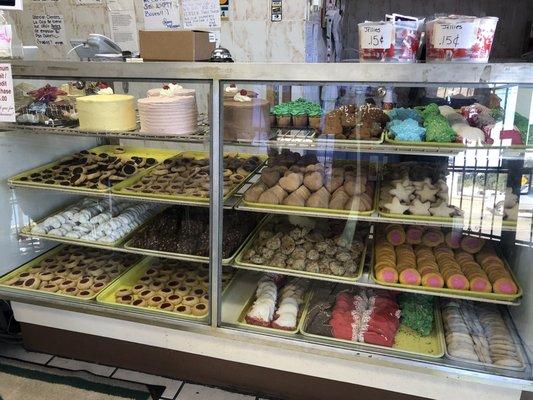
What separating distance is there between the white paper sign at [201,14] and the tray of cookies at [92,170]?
1513 millimetres

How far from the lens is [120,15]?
409cm

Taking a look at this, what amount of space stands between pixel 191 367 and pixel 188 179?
1035 mm

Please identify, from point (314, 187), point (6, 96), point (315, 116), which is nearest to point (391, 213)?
point (314, 187)

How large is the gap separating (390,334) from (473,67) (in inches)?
48.9

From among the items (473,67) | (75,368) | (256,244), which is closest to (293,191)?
(256,244)

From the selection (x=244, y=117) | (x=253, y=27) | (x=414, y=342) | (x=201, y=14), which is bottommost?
(x=414, y=342)

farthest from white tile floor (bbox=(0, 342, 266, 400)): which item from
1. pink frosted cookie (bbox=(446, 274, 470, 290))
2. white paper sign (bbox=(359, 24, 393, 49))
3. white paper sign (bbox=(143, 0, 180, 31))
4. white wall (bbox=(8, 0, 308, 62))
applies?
white paper sign (bbox=(143, 0, 180, 31))

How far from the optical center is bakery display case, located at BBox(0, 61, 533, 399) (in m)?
1.94

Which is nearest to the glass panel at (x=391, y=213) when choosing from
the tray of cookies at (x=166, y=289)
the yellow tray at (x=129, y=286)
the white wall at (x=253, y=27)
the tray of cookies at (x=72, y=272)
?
the tray of cookies at (x=166, y=289)

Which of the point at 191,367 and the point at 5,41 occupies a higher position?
the point at 5,41

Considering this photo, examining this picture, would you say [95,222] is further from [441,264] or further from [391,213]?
[441,264]

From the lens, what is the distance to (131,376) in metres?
2.55

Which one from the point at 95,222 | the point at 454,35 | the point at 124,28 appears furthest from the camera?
the point at 124,28

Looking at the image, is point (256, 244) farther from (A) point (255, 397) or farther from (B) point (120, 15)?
(B) point (120, 15)
